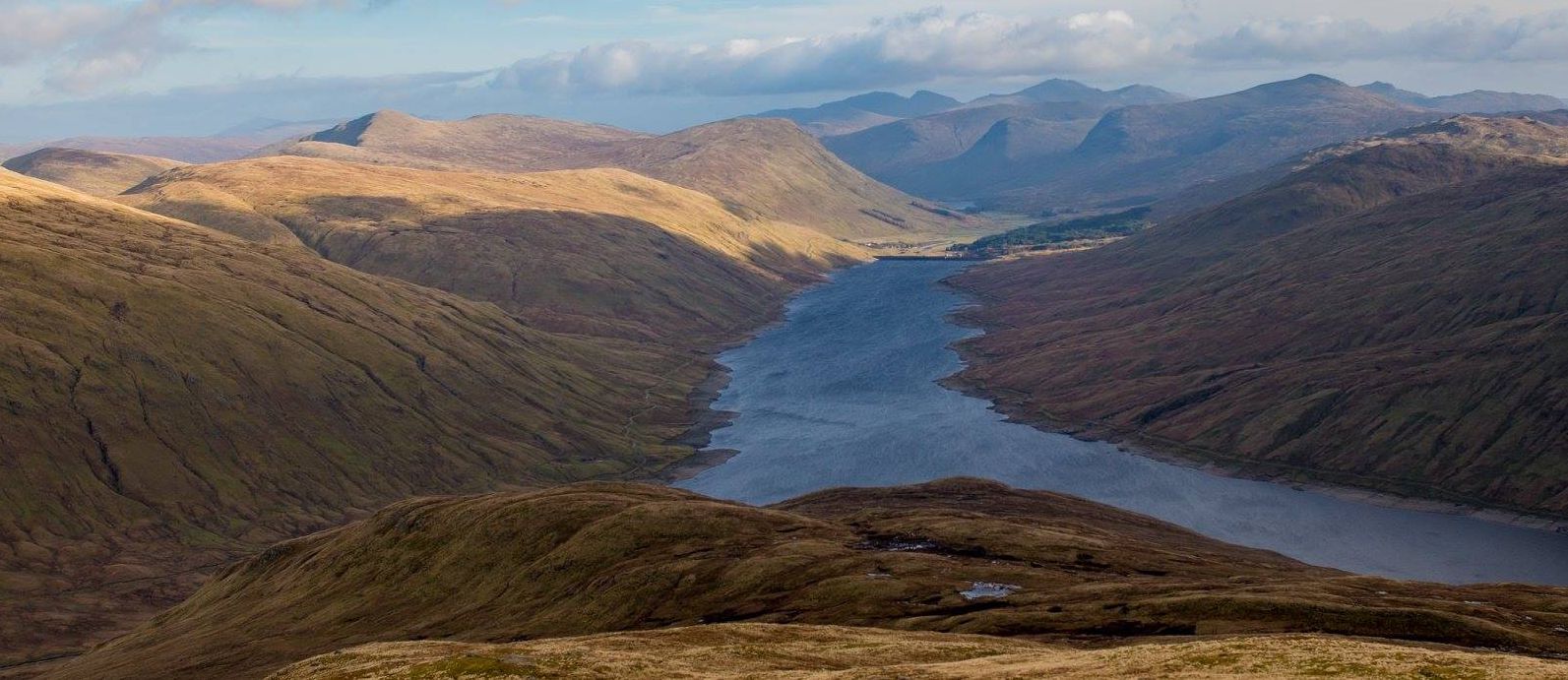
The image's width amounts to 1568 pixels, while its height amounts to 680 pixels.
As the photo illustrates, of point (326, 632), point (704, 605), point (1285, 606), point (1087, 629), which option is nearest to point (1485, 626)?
point (1285, 606)

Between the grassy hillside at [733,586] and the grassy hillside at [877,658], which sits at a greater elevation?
the grassy hillside at [877,658]

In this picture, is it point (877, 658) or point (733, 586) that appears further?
point (733, 586)

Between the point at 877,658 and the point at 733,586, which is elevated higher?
the point at 877,658

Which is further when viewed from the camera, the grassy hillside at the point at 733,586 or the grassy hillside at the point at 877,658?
the grassy hillside at the point at 733,586
